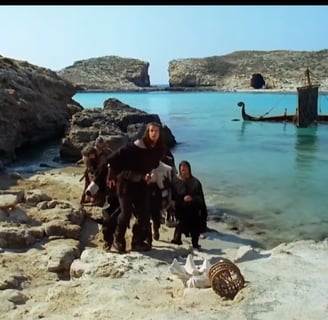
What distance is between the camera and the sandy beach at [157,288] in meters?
4.50

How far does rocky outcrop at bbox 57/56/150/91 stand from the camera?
128375 millimetres

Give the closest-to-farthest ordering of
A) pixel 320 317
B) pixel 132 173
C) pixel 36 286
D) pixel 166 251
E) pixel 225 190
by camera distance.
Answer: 1. pixel 320 317
2. pixel 36 286
3. pixel 132 173
4. pixel 166 251
5. pixel 225 190

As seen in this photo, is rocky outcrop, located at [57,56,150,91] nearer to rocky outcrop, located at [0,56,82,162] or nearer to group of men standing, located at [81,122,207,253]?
rocky outcrop, located at [0,56,82,162]

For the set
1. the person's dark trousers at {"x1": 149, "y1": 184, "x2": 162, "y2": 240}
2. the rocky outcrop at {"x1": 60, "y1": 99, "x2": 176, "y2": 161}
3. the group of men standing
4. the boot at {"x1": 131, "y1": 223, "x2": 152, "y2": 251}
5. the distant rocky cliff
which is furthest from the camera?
the distant rocky cliff

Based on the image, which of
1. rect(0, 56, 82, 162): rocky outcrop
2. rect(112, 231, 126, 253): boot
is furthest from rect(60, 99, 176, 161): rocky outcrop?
rect(112, 231, 126, 253): boot

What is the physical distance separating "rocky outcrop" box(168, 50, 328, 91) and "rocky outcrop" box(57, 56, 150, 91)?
857 cm

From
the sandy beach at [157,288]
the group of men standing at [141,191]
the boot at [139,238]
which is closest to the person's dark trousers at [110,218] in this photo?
the group of men standing at [141,191]

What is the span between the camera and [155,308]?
4.68m

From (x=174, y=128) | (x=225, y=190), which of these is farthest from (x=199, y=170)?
(x=174, y=128)

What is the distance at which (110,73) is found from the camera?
457 ft

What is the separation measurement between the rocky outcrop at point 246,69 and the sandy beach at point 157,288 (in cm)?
10355

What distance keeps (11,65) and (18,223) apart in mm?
18091

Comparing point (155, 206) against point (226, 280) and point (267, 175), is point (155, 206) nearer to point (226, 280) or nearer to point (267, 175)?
point (226, 280)
